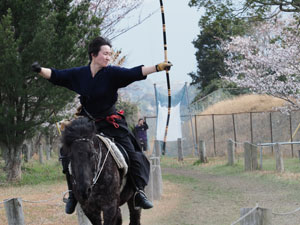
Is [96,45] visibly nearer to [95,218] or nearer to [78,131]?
[78,131]

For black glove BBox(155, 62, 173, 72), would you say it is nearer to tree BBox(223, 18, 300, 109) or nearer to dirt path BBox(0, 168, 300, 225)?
dirt path BBox(0, 168, 300, 225)

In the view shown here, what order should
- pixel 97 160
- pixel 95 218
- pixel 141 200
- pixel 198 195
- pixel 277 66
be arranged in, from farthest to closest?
pixel 277 66 < pixel 198 195 < pixel 141 200 < pixel 95 218 < pixel 97 160

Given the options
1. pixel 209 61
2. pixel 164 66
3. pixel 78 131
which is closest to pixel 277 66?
pixel 209 61

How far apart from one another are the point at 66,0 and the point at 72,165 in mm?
12550

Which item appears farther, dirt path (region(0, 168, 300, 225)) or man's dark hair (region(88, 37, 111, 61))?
dirt path (region(0, 168, 300, 225))

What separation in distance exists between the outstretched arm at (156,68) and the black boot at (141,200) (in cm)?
168

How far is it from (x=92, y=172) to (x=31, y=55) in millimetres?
11030

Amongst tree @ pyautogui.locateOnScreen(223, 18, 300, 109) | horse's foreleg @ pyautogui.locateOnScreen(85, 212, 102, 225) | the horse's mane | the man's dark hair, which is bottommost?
horse's foreleg @ pyautogui.locateOnScreen(85, 212, 102, 225)

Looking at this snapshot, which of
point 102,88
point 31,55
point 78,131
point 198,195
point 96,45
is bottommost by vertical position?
point 198,195

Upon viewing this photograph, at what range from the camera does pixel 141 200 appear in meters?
6.82

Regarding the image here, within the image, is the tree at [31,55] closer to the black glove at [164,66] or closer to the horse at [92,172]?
the horse at [92,172]

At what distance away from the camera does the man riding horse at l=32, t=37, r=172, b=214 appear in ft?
20.7

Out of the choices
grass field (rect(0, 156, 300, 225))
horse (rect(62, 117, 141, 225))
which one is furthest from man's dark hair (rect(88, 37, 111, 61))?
grass field (rect(0, 156, 300, 225))

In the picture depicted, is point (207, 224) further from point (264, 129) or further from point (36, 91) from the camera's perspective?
point (264, 129)
